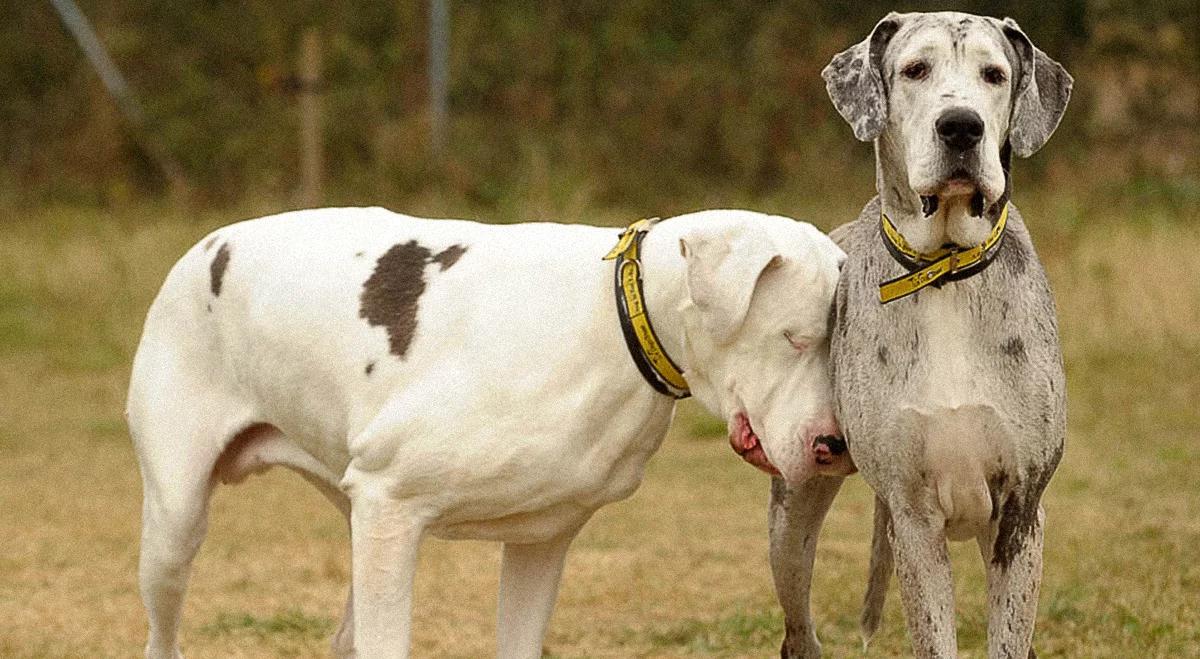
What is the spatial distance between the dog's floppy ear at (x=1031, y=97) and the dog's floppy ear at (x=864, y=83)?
0.95 ft

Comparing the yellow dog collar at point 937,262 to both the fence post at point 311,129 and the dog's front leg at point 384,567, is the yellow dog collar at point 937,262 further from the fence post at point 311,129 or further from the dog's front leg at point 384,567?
the fence post at point 311,129

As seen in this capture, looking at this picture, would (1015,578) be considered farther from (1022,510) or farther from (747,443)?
(747,443)

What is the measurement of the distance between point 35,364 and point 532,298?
9132 mm

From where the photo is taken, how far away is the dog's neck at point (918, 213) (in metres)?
4.87

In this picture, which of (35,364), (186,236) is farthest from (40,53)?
(35,364)

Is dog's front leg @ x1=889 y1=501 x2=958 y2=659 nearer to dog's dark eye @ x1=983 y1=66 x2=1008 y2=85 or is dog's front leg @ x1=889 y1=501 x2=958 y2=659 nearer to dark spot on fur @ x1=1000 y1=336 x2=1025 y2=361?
dark spot on fur @ x1=1000 y1=336 x2=1025 y2=361

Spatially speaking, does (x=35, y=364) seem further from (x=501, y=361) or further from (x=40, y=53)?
(x=501, y=361)

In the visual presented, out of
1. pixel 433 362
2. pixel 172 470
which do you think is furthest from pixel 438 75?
pixel 433 362

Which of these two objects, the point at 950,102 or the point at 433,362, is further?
the point at 433,362

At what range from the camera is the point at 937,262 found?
4949 mm

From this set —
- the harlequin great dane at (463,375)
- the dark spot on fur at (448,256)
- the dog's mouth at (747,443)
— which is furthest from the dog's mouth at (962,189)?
the dark spot on fur at (448,256)

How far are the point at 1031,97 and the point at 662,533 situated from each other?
487 centimetres

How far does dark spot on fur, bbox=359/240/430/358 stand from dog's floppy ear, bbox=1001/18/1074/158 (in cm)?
169

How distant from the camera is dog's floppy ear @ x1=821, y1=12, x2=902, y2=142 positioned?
16.1ft
